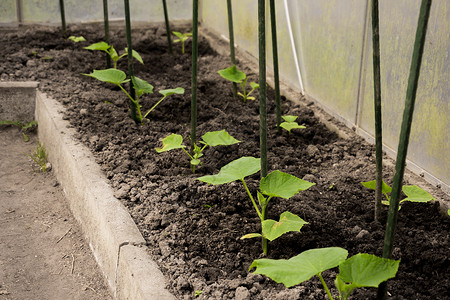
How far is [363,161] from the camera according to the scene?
2.57 m

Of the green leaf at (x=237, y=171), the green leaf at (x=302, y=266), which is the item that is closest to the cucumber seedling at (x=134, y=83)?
the green leaf at (x=237, y=171)

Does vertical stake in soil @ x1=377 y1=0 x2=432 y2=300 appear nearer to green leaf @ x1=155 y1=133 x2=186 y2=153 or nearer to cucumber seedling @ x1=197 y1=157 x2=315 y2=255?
cucumber seedling @ x1=197 y1=157 x2=315 y2=255

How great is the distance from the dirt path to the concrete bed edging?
62 mm

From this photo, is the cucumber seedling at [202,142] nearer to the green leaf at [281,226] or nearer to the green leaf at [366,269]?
the green leaf at [281,226]

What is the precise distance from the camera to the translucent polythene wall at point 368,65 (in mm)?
2248

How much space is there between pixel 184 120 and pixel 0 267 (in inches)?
50.9

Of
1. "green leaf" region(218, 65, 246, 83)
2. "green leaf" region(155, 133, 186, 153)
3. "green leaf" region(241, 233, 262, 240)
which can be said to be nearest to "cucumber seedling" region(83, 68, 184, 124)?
"green leaf" region(218, 65, 246, 83)

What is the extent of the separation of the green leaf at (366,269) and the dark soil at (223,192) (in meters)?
0.28

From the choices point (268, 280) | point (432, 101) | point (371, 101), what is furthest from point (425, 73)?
point (268, 280)

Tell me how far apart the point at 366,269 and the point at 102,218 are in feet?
3.76

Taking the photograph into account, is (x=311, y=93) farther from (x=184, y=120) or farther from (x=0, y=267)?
(x=0, y=267)

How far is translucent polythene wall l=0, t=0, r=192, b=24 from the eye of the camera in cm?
470

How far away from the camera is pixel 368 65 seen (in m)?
2.75

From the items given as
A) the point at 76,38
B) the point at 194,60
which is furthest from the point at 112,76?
the point at 76,38
